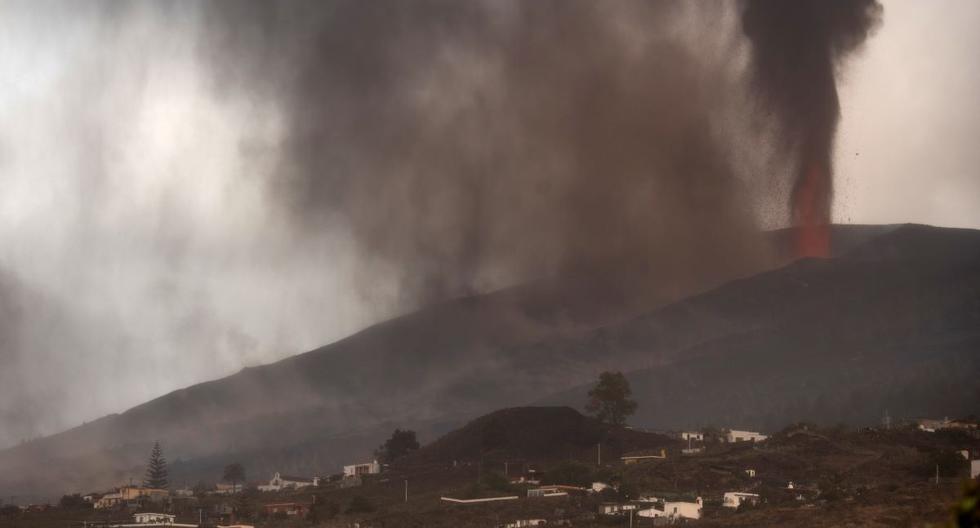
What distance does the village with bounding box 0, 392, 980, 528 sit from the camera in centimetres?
7144

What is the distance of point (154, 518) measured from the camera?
84812 millimetres

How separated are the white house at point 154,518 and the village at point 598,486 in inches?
5.9

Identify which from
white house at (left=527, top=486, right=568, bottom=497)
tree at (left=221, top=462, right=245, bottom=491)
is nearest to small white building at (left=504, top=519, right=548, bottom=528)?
white house at (left=527, top=486, right=568, bottom=497)

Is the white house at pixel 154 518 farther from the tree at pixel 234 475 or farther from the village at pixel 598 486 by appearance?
the tree at pixel 234 475

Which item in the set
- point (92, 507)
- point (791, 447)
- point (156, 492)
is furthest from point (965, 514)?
point (156, 492)

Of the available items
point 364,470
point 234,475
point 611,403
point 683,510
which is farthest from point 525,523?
point 234,475

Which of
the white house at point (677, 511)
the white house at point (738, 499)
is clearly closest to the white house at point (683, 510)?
the white house at point (677, 511)

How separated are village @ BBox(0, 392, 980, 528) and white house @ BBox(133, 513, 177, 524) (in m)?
0.15

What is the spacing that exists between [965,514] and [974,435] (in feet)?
286

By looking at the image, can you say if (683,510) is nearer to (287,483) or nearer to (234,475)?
(287,483)

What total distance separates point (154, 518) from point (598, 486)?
26.9 m

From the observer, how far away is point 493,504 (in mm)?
81312

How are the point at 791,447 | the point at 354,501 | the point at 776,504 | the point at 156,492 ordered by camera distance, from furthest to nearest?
the point at 156,492, the point at 791,447, the point at 354,501, the point at 776,504

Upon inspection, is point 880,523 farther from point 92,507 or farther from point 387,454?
point 387,454
